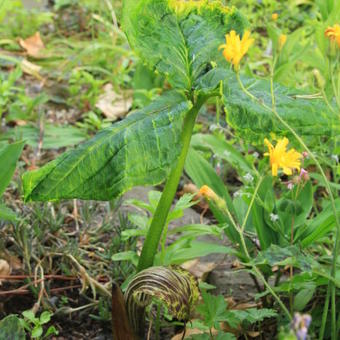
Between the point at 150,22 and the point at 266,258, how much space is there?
63 cm

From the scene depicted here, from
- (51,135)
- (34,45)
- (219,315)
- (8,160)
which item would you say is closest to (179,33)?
(8,160)

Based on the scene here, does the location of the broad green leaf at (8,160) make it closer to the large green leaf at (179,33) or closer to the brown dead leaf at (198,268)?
the large green leaf at (179,33)

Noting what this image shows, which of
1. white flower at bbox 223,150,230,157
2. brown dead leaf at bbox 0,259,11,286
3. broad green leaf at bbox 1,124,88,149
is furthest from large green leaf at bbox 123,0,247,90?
broad green leaf at bbox 1,124,88,149

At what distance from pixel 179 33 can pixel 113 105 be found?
1374 millimetres

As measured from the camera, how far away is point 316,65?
225 centimetres

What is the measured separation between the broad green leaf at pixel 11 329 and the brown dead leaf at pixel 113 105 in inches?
60.2

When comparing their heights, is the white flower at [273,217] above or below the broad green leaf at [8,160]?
below

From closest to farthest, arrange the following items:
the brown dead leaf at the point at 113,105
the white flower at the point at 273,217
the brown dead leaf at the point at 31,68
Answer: the white flower at the point at 273,217, the brown dead leaf at the point at 113,105, the brown dead leaf at the point at 31,68

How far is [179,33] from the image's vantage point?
5.23ft

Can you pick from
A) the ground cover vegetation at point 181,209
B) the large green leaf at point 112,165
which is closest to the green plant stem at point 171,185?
the ground cover vegetation at point 181,209

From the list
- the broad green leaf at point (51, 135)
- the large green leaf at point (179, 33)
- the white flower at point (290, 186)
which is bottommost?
the broad green leaf at point (51, 135)

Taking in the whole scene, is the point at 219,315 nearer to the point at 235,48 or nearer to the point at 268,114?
the point at 268,114

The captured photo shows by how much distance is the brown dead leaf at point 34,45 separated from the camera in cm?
354

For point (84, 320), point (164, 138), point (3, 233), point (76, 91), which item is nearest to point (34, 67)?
point (76, 91)
